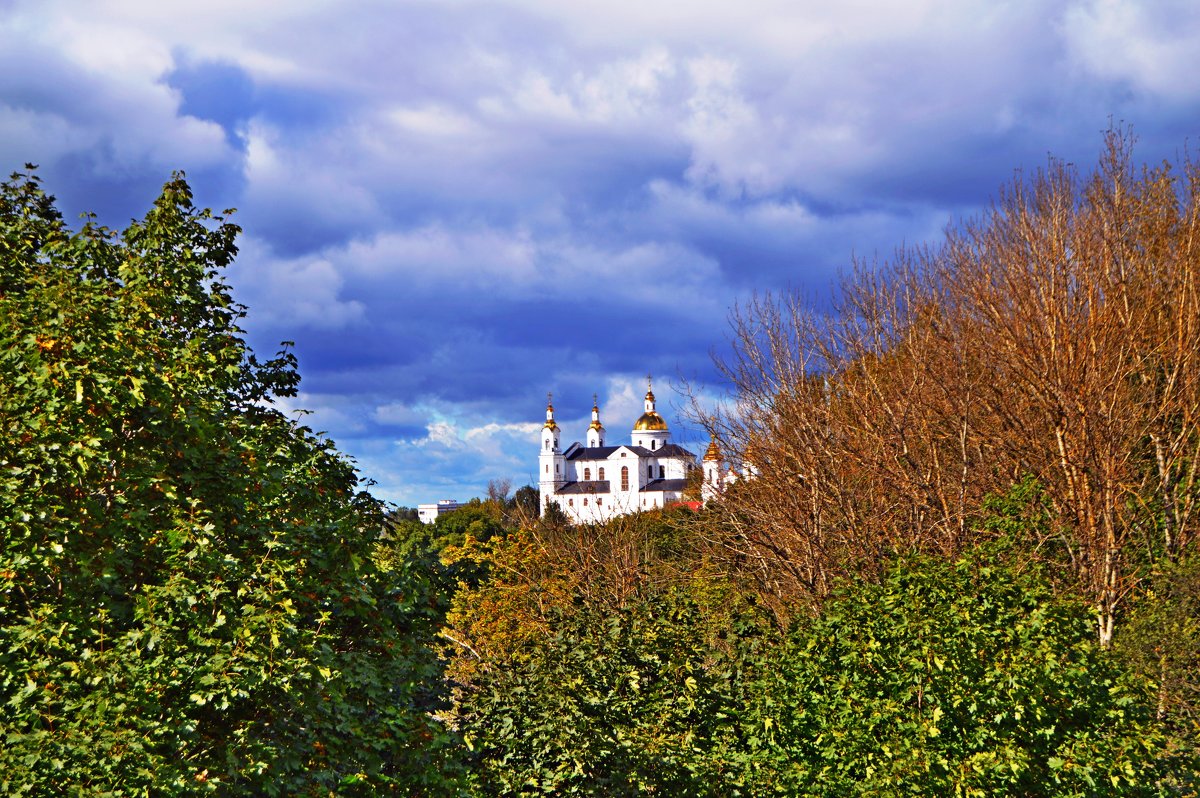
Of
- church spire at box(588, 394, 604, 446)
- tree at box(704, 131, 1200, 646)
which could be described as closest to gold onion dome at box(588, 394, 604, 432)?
church spire at box(588, 394, 604, 446)

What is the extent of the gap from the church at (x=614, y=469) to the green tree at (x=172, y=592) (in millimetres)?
93389

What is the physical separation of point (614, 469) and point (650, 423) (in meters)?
6.26

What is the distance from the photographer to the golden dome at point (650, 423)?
4240 inches

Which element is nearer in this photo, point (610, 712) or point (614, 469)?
point (610, 712)

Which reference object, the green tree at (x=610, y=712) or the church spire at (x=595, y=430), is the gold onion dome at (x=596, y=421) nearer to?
the church spire at (x=595, y=430)

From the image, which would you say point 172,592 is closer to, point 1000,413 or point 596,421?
point 1000,413

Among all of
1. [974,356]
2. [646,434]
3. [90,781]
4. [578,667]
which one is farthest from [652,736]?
[646,434]

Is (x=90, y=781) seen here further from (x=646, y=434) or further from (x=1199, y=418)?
(x=646, y=434)

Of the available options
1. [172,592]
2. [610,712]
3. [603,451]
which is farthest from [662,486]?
[172,592]

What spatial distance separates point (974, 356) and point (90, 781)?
15.3 metres

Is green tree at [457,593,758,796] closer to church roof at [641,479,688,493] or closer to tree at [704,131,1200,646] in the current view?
tree at [704,131,1200,646]

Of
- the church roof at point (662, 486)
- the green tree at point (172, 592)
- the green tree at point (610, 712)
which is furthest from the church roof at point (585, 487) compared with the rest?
the green tree at point (172, 592)

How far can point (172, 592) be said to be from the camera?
16.3 feet

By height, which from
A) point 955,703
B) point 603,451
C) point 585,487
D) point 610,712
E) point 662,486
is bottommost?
point 610,712
